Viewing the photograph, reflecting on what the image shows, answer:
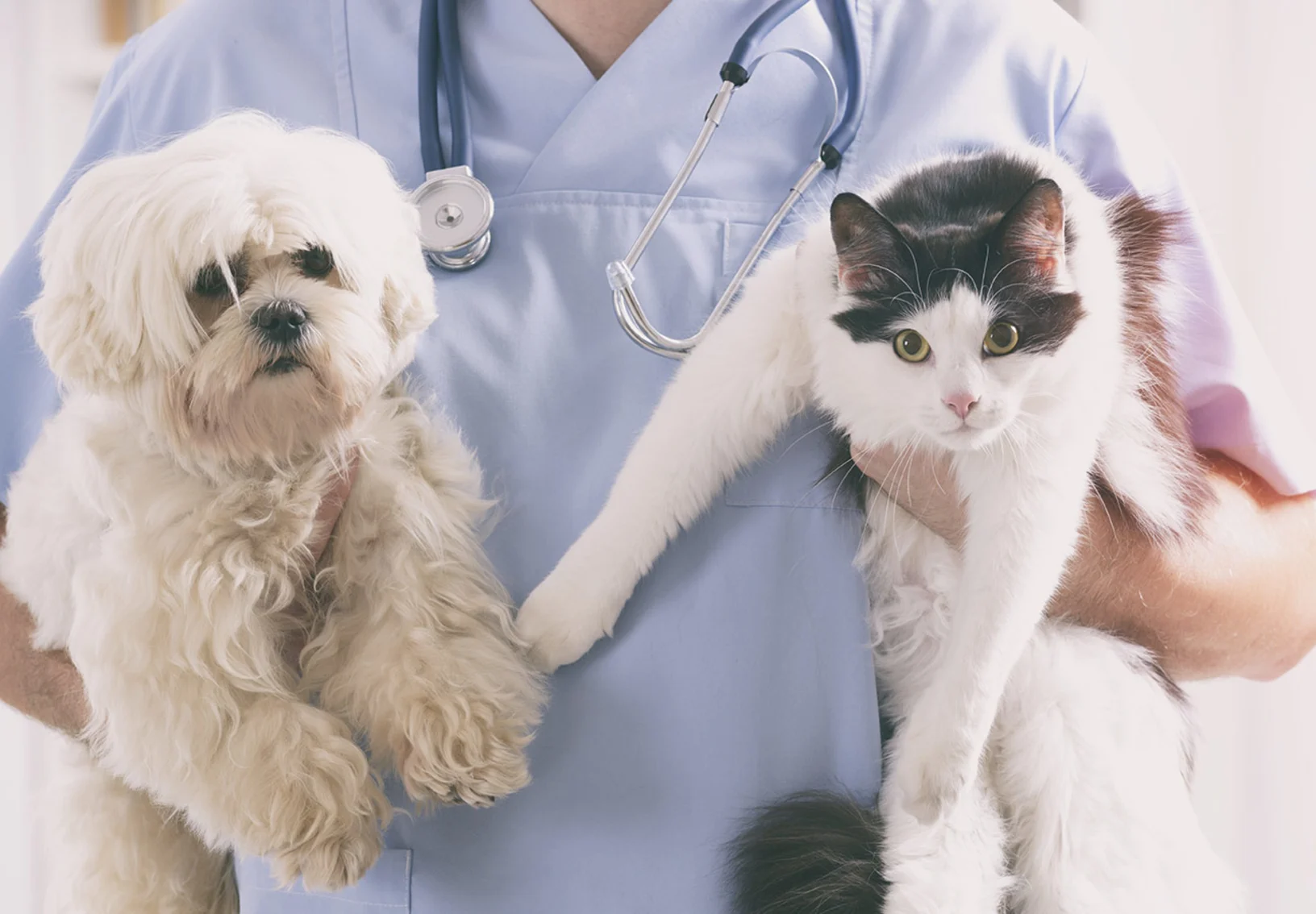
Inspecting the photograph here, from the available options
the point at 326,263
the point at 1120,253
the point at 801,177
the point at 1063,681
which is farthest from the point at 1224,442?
the point at 326,263

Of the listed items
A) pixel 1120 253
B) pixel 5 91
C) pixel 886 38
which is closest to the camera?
pixel 1120 253

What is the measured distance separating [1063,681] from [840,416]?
11.4 inches

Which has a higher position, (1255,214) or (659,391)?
(659,391)

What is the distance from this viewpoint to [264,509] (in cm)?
98

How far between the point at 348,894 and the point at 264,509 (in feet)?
1.18

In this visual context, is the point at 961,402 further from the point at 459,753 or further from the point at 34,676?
the point at 34,676

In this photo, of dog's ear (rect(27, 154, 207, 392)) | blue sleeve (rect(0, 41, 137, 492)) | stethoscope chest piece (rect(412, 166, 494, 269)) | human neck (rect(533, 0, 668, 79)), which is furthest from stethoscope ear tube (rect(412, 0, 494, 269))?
blue sleeve (rect(0, 41, 137, 492))

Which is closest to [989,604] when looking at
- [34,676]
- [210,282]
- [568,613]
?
[568,613]

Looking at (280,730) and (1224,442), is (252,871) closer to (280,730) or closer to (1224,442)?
(280,730)

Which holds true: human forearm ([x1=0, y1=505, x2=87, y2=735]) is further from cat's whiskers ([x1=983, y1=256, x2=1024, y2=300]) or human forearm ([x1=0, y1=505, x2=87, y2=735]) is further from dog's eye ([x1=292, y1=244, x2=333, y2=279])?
cat's whiskers ([x1=983, y1=256, x2=1024, y2=300])

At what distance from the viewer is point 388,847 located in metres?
1.03

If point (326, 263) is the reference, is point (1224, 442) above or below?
below

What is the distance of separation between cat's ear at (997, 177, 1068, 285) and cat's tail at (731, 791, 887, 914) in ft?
1.48

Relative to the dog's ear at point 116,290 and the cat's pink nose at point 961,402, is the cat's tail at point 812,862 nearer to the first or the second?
the cat's pink nose at point 961,402
